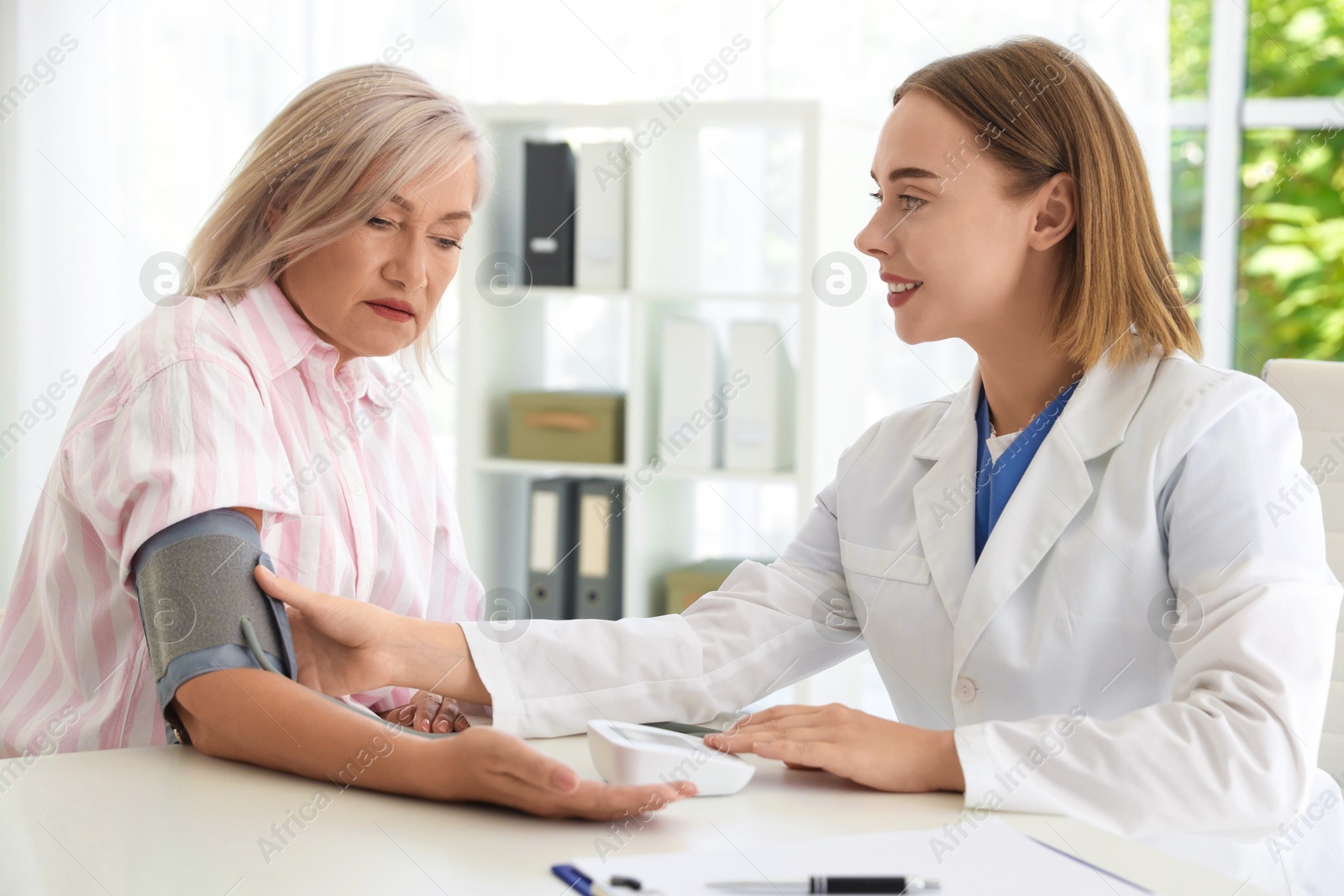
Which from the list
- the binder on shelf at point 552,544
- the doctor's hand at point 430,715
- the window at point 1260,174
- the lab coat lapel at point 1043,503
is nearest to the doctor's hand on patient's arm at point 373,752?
the doctor's hand at point 430,715

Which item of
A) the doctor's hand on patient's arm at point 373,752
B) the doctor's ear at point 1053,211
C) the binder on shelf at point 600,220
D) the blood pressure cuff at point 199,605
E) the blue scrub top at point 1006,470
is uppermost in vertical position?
the binder on shelf at point 600,220

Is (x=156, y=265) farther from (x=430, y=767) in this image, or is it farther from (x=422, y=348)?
(x=430, y=767)

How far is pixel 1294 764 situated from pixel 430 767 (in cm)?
72

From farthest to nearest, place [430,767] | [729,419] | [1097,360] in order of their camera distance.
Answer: [729,419]
[1097,360]
[430,767]

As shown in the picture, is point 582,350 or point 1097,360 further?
point 582,350

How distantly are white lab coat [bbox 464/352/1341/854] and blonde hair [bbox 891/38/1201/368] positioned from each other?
0.05 m

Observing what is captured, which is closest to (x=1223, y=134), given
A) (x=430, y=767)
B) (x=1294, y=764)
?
(x=1294, y=764)

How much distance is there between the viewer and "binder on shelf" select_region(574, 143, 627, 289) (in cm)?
296

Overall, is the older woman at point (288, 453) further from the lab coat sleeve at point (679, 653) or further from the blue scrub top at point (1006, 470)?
the blue scrub top at point (1006, 470)

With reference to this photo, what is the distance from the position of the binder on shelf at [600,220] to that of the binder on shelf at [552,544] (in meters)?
0.54

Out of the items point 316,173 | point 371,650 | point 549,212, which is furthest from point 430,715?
point 549,212

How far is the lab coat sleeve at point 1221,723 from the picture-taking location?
98cm

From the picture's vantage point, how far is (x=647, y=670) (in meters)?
1.31

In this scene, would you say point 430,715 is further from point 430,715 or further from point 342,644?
point 342,644
